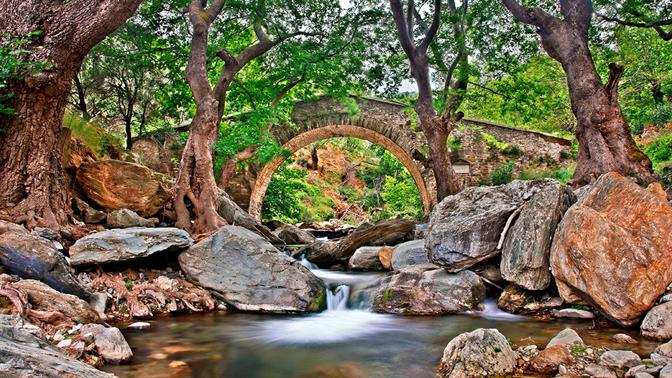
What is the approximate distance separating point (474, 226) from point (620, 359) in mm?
3088

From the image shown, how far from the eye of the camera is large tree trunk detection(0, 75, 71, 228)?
19.7 feet

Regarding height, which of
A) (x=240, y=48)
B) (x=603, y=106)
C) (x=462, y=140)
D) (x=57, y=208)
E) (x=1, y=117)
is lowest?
(x=57, y=208)

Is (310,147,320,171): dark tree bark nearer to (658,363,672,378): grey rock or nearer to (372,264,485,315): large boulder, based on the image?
(372,264,485,315): large boulder

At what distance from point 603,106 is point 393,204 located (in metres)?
16.1

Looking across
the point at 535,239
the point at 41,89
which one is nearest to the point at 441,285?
the point at 535,239

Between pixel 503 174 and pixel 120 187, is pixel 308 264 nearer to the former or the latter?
pixel 120 187

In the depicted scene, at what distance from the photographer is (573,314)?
504 cm

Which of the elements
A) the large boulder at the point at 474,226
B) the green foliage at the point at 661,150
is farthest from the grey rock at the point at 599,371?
the green foliage at the point at 661,150

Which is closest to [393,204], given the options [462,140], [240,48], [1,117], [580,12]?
[462,140]

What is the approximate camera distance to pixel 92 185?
755 cm

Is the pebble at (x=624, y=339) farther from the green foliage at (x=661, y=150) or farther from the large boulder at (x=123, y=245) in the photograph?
the green foliage at (x=661, y=150)

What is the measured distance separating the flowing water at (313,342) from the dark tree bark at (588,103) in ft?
10.8

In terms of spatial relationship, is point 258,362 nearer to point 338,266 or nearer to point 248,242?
point 248,242

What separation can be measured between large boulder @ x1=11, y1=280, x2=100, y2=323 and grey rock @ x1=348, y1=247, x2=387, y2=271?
207 inches
